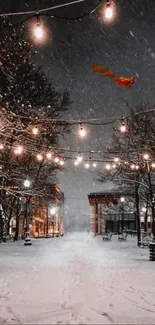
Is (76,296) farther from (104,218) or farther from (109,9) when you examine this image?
(104,218)

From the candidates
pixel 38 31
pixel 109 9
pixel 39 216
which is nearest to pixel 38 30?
pixel 38 31

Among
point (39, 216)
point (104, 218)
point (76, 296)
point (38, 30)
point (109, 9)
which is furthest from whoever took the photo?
point (39, 216)

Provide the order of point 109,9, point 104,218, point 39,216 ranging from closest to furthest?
1. point 109,9
2. point 104,218
3. point 39,216

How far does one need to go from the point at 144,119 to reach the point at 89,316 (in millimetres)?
20380

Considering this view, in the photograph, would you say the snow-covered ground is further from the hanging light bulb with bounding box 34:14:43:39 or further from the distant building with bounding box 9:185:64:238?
the distant building with bounding box 9:185:64:238

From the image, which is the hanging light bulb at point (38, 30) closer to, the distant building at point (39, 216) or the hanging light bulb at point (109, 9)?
the hanging light bulb at point (109, 9)

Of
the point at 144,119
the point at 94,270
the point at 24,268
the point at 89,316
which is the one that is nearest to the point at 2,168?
the point at 24,268

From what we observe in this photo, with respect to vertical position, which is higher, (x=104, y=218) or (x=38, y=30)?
(x=38, y=30)

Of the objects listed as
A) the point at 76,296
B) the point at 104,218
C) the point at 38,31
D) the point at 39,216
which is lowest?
the point at 104,218

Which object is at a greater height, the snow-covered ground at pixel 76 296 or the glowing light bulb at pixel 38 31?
the glowing light bulb at pixel 38 31

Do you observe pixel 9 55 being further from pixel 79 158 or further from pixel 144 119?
pixel 144 119

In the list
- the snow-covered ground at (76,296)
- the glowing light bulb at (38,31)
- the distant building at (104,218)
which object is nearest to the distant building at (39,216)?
the distant building at (104,218)

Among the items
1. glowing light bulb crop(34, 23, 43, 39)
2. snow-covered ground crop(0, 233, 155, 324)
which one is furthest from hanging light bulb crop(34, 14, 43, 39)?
snow-covered ground crop(0, 233, 155, 324)

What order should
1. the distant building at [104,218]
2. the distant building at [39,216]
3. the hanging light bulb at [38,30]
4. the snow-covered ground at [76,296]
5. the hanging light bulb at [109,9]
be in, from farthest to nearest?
the distant building at [104,218] < the distant building at [39,216] < the hanging light bulb at [38,30] < the snow-covered ground at [76,296] < the hanging light bulb at [109,9]
